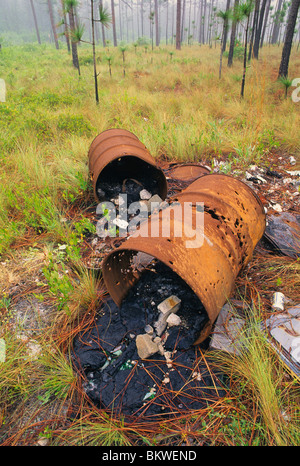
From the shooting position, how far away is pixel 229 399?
1474 mm

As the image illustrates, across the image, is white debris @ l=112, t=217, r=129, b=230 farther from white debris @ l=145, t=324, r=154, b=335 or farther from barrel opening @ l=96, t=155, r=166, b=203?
white debris @ l=145, t=324, r=154, b=335

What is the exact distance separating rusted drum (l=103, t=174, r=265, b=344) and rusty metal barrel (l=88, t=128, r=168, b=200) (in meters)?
0.92

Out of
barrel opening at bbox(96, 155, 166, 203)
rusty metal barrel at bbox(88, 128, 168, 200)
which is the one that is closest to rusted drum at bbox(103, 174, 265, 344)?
→ rusty metal barrel at bbox(88, 128, 168, 200)

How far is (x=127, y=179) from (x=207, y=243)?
2071mm

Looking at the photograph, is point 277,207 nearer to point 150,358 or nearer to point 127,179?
point 127,179

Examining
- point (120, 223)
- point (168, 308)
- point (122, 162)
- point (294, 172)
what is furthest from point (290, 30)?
point (168, 308)

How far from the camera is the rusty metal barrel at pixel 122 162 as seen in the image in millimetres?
2668

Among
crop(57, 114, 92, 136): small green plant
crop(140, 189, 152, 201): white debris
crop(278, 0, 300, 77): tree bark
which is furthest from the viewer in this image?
crop(278, 0, 300, 77): tree bark

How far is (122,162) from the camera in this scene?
3441mm

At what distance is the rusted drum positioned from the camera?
145 cm

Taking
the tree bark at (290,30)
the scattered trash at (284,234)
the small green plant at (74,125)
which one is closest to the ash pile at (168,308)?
the scattered trash at (284,234)

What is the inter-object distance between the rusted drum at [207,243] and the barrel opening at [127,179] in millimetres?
1347

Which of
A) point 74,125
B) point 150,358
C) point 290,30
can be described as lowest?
point 150,358
